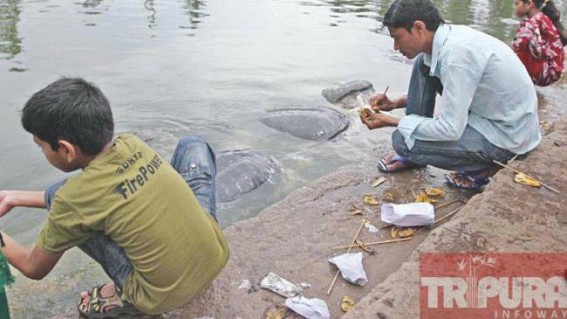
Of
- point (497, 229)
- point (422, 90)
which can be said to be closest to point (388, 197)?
point (422, 90)

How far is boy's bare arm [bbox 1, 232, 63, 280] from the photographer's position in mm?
2121

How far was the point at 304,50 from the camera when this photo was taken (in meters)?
8.41

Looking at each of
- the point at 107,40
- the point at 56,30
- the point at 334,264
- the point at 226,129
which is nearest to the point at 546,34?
the point at 226,129

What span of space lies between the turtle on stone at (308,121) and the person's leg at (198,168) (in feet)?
8.19

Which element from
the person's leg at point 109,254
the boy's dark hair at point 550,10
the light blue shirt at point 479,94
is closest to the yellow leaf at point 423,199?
the light blue shirt at point 479,94

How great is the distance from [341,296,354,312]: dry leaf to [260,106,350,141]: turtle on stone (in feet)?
8.97

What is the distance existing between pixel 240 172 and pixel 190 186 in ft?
5.12

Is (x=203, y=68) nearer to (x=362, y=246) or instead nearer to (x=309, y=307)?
(x=362, y=246)

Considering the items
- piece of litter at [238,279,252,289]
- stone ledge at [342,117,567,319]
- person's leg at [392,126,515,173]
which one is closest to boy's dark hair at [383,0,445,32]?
person's leg at [392,126,515,173]

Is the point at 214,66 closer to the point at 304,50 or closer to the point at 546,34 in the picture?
the point at 304,50

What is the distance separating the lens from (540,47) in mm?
5406

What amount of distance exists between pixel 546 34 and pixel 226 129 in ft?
11.2

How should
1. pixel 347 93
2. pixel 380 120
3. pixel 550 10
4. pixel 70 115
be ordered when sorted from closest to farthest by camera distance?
pixel 70 115 < pixel 380 120 < pixel 550 10 < pixel 347 93

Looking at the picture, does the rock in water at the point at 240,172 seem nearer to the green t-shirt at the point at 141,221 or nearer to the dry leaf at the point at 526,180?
the green t-shirt at the point at 141,221
